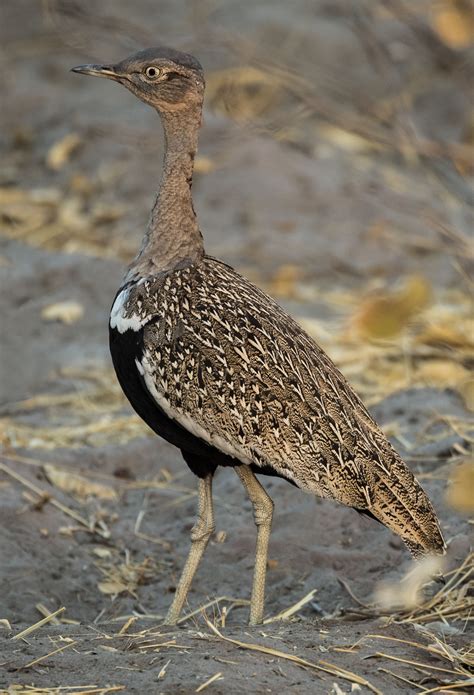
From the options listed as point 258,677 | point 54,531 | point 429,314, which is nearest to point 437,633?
point 258,677

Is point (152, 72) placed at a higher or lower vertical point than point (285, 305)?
higher

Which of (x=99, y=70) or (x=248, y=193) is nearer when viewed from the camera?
(x=99, y=70)

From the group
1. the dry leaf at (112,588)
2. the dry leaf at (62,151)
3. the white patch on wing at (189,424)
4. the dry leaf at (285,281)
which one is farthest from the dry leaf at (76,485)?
the dry leaf at (62,151)

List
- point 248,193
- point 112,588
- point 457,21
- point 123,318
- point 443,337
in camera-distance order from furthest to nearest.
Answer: point 248,193 → point 443,337 → point 112,588 → point 123,318 → point 457,21

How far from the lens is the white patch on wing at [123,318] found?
439cm

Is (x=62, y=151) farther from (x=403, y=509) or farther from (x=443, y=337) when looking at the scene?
(x=403, y=509)

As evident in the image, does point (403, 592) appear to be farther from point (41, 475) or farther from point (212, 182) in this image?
point (212, 182)

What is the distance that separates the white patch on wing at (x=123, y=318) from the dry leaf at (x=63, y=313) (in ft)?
12.4

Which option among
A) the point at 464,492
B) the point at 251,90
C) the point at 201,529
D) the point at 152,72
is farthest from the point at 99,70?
the point at 251,90

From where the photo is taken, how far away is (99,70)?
15.6 ft

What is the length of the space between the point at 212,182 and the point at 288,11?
4732 millimetres

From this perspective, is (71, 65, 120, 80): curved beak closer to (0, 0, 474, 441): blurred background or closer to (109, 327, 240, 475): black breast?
(0, 0, 474, 441): blurred background

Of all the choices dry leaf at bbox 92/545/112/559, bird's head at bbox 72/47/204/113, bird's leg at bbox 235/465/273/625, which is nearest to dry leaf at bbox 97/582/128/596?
dry leaf at bbox 92/545/112/559

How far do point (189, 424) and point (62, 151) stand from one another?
742 centimetres
